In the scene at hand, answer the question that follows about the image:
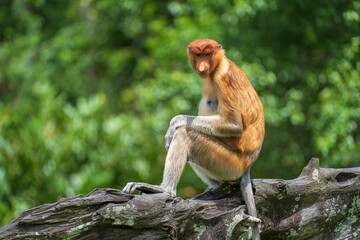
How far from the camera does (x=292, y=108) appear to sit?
664 cm

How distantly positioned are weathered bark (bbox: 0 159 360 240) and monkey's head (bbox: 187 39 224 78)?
32.8 inches

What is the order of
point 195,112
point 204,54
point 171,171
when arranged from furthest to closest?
1. point 195,112
2. point 204,54
3. point 171,171

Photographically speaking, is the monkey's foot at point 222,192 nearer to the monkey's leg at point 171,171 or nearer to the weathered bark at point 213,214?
the weathered bark at point 213,214

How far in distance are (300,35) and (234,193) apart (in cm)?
415

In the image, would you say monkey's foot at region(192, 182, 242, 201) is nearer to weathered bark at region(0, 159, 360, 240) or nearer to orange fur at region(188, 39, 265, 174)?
weathered bark at region(0, 159, 360, 240)

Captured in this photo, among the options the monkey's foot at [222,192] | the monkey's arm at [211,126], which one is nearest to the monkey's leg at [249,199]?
the monkey's foot at [222,192]

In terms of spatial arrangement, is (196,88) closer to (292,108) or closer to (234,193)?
(292,108)

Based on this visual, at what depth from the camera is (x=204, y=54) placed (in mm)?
3471

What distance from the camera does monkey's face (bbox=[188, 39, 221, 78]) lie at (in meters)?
3.46

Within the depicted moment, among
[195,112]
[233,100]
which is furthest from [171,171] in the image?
[195,112]

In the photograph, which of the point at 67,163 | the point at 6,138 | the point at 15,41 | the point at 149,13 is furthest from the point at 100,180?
the point at 15,41

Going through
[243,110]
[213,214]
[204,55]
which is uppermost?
[204,55]

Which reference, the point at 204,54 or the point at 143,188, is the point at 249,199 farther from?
the point at 204,54

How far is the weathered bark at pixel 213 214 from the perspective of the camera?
2900 millimetres
